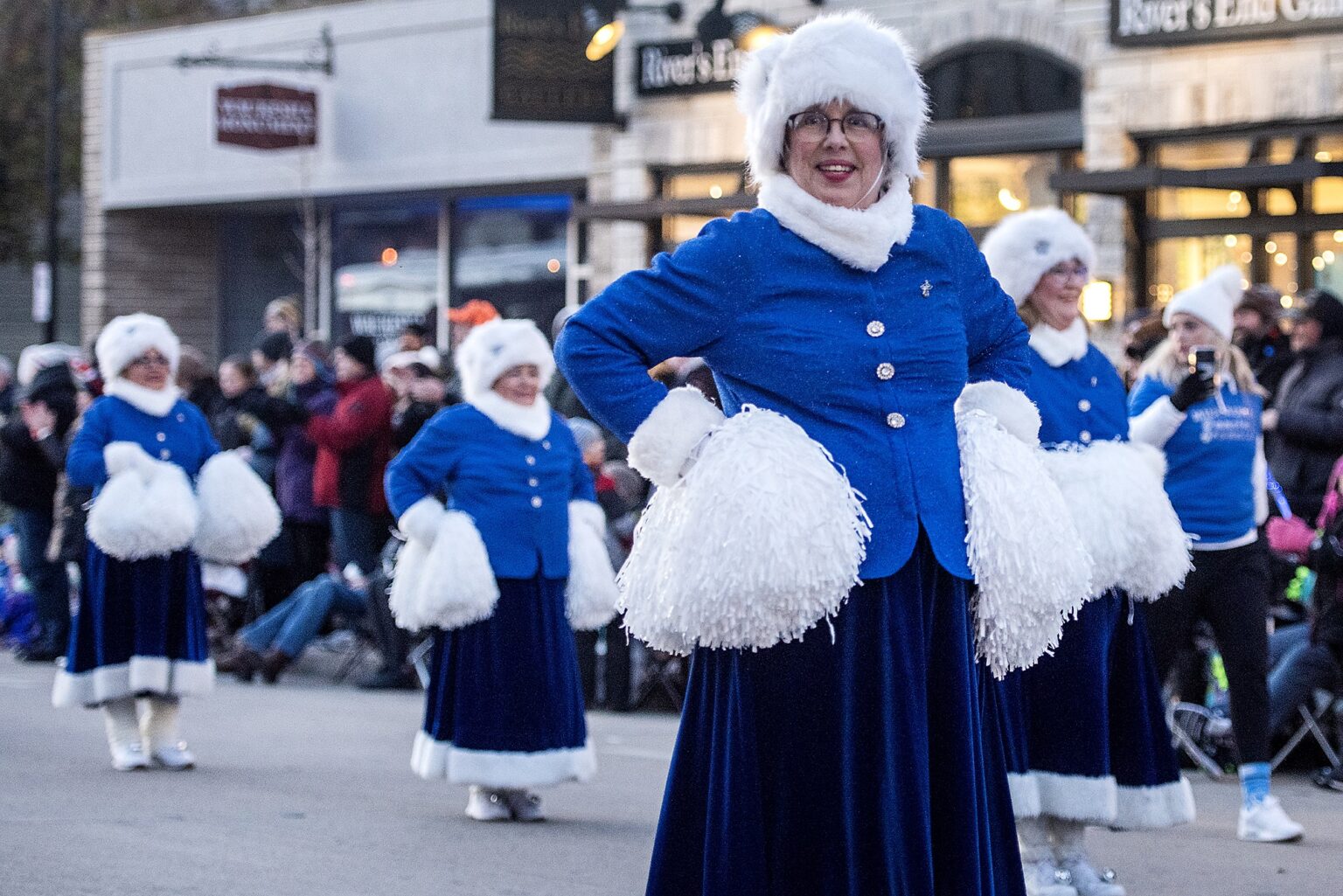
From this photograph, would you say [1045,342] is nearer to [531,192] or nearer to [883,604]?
[883,604]

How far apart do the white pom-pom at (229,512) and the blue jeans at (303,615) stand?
12.1 feet

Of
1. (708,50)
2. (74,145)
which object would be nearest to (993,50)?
(708,50)

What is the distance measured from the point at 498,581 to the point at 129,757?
2.35 metres

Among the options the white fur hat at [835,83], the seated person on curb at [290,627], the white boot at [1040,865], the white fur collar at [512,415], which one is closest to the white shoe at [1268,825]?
the white boot at [1040,865]

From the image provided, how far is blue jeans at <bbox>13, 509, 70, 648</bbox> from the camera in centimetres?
1570

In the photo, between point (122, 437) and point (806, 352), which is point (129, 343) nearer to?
point (122, 437)

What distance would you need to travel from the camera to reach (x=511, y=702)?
845cm

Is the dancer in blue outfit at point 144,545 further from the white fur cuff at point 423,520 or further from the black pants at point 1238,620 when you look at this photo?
the black pants at point 1238,620

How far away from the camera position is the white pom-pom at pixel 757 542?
13.5ft

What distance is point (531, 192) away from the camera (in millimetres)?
22469

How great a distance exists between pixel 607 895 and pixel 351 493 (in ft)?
26.9

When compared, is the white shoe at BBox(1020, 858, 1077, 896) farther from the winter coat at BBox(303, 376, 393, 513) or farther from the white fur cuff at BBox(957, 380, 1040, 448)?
the winter coat at BBox(303, 376, 393, 513)

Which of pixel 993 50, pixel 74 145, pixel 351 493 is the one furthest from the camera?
pixel 74 145

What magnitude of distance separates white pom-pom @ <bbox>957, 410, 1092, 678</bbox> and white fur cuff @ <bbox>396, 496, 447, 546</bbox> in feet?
14.2
